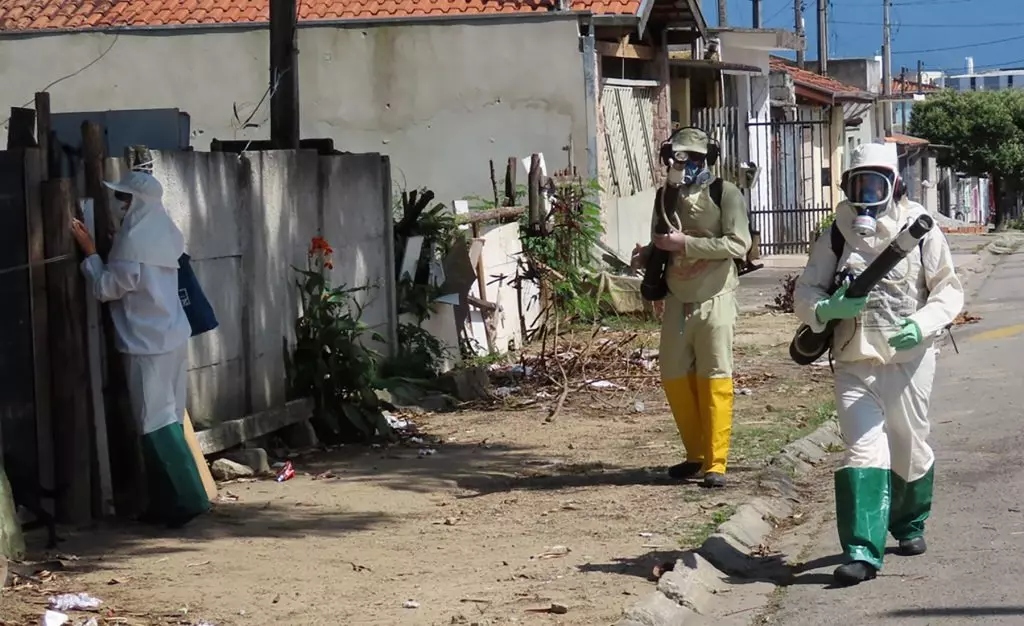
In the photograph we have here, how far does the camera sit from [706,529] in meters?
7.64

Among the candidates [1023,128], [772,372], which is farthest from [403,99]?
[1023,128]

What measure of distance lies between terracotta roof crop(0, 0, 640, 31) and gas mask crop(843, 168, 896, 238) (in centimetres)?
1278

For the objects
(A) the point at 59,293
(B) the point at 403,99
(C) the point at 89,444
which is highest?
(B) the point at 403,99

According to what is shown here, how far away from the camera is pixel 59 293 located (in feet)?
24.9

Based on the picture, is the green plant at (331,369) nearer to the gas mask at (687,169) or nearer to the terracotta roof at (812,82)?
the gas mask at (687,169)

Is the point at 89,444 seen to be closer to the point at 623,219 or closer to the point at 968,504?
the point at 968,504

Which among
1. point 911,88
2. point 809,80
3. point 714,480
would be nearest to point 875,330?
point 714,480

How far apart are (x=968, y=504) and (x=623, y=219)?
1124cm

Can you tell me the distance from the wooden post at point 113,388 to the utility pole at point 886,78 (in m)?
46.1

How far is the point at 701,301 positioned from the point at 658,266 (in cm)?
35

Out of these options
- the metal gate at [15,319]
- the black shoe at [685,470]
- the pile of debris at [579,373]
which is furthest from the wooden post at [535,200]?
the metal gate at [15,319]

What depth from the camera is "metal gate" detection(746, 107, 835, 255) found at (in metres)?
28.8

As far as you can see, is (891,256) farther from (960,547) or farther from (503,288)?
(503,288)

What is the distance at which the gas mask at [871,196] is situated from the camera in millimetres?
6434
